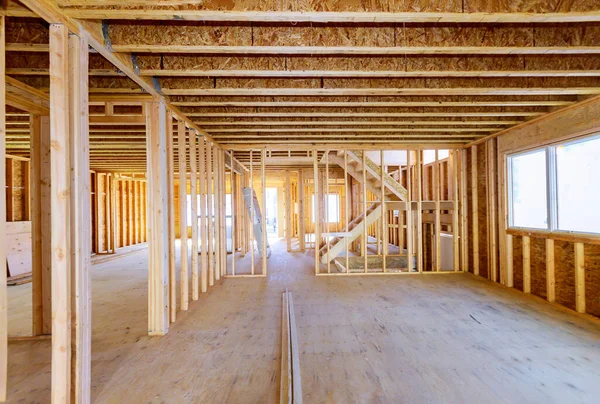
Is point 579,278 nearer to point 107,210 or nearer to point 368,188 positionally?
point 368,188

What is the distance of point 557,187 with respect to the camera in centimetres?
388

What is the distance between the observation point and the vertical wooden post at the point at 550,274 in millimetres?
3938

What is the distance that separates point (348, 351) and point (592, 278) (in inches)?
129

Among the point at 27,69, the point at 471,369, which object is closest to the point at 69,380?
the point at 27,69

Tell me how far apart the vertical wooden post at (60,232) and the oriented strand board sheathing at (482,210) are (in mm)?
6017

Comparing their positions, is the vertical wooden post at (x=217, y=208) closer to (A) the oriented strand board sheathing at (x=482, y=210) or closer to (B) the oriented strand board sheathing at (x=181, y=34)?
(B) the oriented strand board sheathing at (x=181, y=34)

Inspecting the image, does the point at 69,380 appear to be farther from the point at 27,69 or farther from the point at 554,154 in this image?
the point at 554,154

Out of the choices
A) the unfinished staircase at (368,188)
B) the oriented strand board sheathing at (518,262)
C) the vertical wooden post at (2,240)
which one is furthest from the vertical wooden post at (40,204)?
the oriented strand board sheathing at (518,262)

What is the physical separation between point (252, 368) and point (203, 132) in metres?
3.57

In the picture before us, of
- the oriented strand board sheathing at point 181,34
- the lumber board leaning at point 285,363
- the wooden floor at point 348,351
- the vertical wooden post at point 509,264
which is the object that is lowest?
the wooden floor at point 348,351

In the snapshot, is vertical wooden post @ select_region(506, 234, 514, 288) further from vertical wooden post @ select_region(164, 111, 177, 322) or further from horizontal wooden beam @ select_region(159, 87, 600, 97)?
vertical wooden post @ select_region(164, 111, 177, 322)

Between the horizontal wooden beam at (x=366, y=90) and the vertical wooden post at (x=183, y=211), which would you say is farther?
the vertical wooden post at (x=183, y=211)

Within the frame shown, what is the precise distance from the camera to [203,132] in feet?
15.1

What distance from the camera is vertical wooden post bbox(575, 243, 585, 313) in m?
3.53
